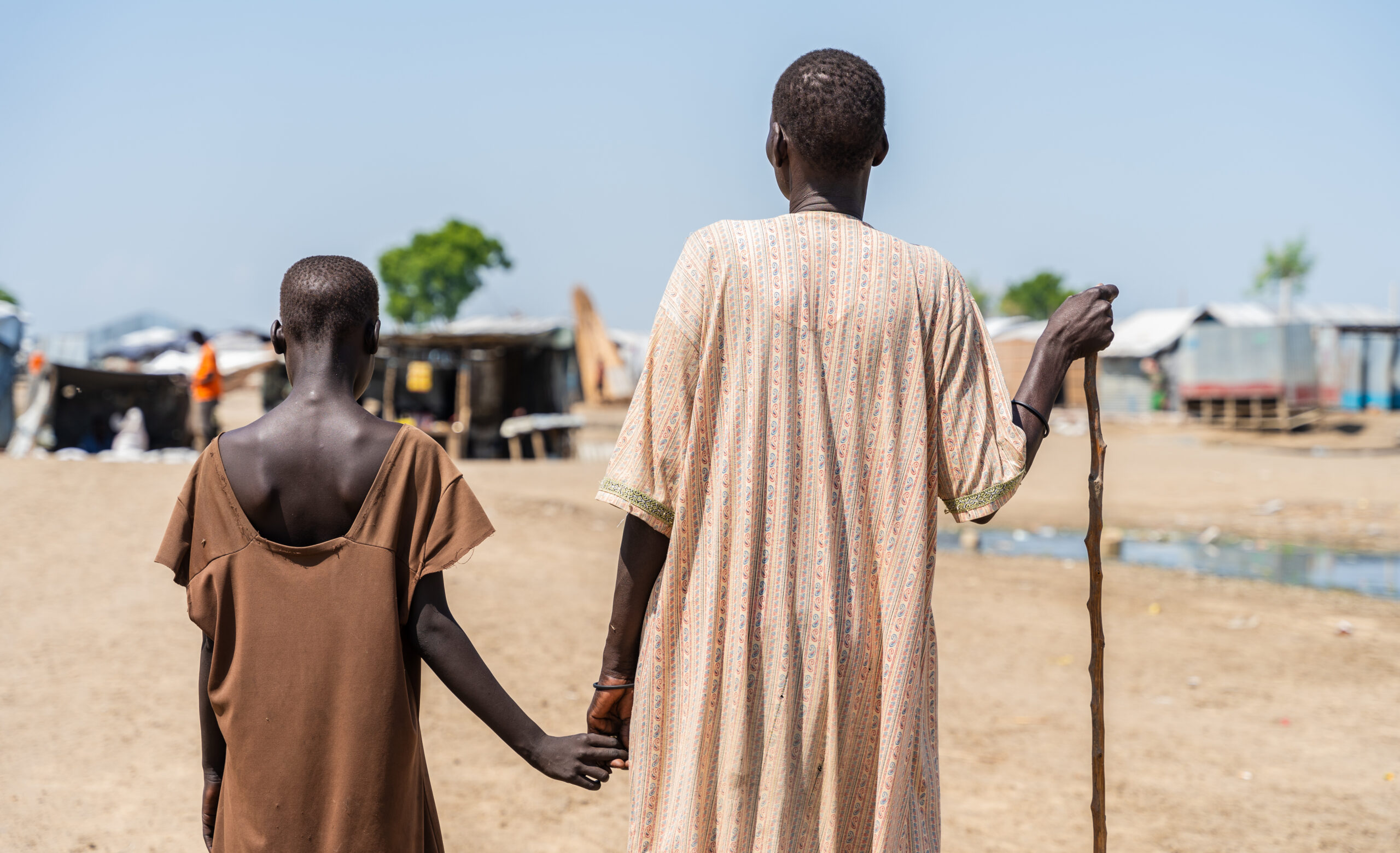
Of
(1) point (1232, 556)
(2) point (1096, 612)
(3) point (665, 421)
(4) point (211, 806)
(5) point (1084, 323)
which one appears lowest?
(1) point (1232, 556)

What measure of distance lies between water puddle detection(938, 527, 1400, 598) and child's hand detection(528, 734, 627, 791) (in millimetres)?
9220

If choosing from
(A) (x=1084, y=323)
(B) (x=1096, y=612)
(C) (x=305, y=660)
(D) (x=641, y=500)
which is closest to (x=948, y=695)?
(B) (x=1096, y=612)

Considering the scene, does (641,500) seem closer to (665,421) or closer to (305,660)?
(665,421)

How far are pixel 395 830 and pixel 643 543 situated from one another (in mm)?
668

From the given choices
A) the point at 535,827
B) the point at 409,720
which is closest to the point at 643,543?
the point at 409,720

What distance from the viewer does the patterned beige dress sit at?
1.73 meters

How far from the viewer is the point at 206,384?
12.1 metres

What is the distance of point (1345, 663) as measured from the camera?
6469 mm

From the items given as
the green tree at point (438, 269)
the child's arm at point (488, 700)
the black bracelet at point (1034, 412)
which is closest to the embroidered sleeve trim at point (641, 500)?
the child's arm at point (488, 700)

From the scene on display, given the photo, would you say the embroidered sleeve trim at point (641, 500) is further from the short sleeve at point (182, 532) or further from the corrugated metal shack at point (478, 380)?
the corrugated metal shack at point (478, 380)

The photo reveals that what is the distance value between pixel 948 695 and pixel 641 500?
4373 millimetres

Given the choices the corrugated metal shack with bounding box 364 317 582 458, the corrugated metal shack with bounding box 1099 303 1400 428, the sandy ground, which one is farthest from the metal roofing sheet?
the sandy ground

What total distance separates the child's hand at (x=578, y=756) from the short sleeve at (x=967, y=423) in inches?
30.0

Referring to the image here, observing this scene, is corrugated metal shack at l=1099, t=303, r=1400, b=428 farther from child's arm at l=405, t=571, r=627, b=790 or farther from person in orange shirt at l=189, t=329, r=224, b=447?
child's arm at l=405, t=571, r=627, b=790
